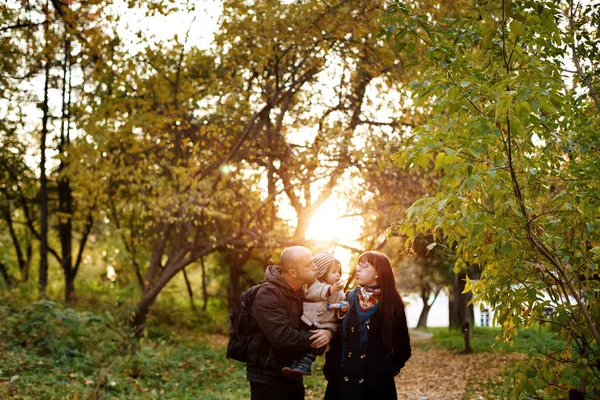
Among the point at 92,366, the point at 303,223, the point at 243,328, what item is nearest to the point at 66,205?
the point at 303,223

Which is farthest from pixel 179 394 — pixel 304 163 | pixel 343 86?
pixel 343 86

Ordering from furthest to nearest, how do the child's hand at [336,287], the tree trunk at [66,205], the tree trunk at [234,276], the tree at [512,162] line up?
the tree trunk at [234,276] → the tree trunk at [66,205] → the child's hand at [336,287] → the tree at [512,162]

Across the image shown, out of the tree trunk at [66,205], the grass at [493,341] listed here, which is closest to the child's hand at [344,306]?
the grass at [493,341]

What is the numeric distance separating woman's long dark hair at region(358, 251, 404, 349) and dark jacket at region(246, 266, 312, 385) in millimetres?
540

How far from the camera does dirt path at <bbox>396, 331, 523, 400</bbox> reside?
1051 centimetres

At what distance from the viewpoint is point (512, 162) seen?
4.04 meters

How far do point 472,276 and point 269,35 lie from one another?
35.7 feet

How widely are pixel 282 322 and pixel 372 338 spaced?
28.0 inches

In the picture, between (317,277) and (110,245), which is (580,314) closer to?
(317,277)

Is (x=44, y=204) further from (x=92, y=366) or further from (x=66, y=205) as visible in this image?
(x=92, y=366)

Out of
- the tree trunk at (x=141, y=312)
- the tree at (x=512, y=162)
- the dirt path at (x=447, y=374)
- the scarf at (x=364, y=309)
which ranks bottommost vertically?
the dirt path at (x=447, y=374)

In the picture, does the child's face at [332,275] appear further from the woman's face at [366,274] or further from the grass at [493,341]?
the grass at [493,341]

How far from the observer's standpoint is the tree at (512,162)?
3.59 meters

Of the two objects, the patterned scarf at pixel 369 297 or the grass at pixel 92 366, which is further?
the grass at pixel 92 366
